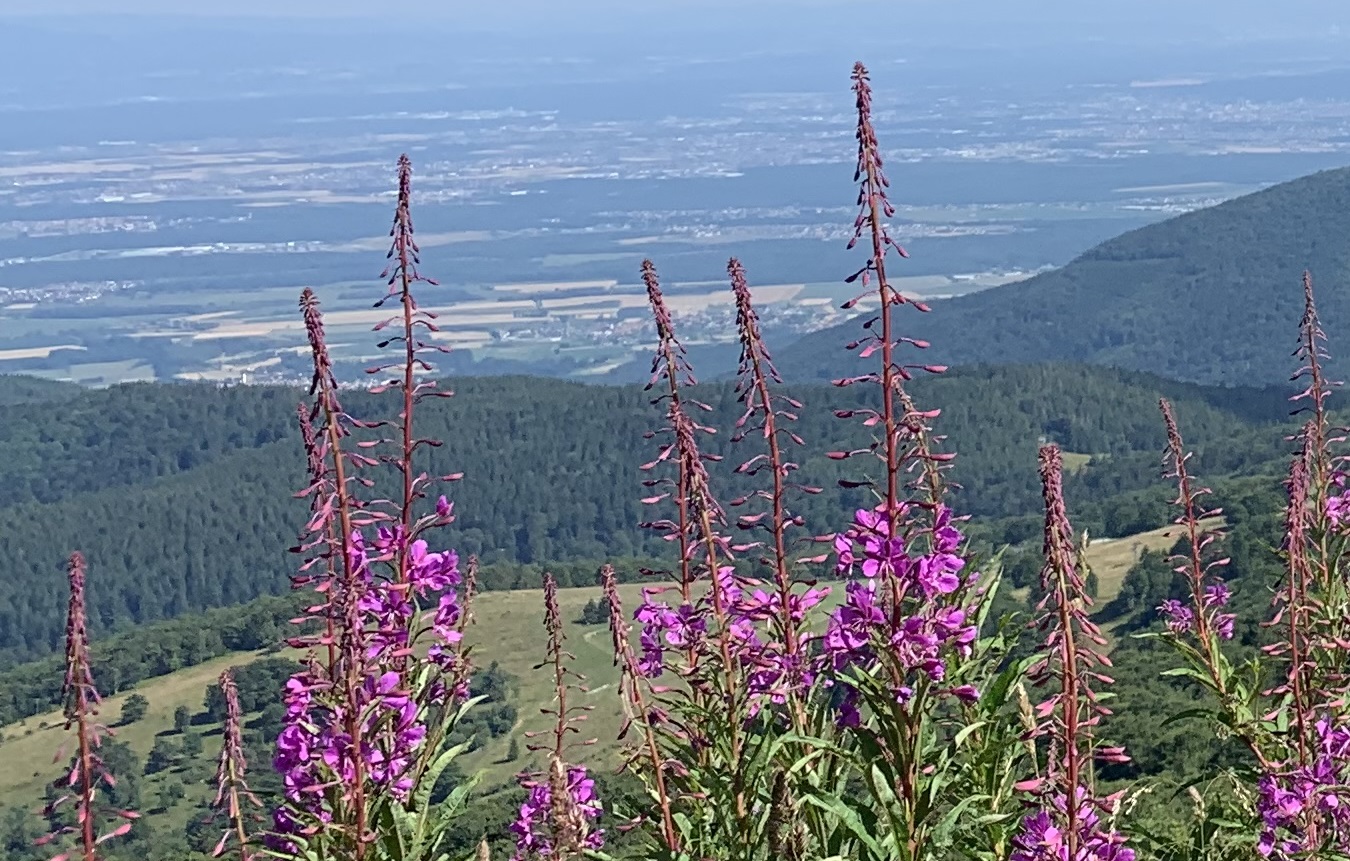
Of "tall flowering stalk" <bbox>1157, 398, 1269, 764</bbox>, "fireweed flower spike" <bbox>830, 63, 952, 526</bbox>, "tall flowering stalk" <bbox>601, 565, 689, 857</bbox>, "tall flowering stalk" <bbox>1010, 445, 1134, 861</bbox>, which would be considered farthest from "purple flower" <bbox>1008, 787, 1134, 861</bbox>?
"tall flowering stalk" <bbox>1157, 398, 1269, 764</bbox>

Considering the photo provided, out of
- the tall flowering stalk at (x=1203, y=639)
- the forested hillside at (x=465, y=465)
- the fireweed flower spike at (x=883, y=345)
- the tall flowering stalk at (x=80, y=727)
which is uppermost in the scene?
the fireweed flower spike at (x=883, y=345)

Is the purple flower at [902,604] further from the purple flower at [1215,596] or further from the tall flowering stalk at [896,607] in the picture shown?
the purple flower at [1215,596]

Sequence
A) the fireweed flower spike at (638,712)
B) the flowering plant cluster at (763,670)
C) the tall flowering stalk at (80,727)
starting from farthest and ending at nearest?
the fireweed flower spike at (638,712), the flowering plant cluster at (763,670), the tall flowering stalk at (80,727)

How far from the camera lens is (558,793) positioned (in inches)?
217

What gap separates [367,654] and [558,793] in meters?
1.00

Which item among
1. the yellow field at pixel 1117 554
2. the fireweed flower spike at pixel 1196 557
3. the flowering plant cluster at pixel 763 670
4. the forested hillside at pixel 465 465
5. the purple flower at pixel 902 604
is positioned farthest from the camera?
the forested hillside at pixel 465 465

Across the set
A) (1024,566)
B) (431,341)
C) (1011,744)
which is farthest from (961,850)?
(1024,566)

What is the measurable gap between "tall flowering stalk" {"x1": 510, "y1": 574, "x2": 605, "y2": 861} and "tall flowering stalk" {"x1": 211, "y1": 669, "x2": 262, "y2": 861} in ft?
2.85

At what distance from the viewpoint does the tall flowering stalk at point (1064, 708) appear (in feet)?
14.6

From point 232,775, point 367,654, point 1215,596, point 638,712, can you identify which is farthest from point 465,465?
point 367,654

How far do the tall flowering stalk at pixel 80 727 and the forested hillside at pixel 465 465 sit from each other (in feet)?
335

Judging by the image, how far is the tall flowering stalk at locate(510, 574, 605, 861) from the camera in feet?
18.1

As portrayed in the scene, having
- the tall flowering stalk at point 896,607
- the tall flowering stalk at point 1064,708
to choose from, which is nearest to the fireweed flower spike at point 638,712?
the tall flowering stalk at point 896,607

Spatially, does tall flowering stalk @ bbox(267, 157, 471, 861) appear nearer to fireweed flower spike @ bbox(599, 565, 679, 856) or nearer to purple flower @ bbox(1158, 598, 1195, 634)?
fireweed flower spike @ bbox(599, 565, 679, 856)
